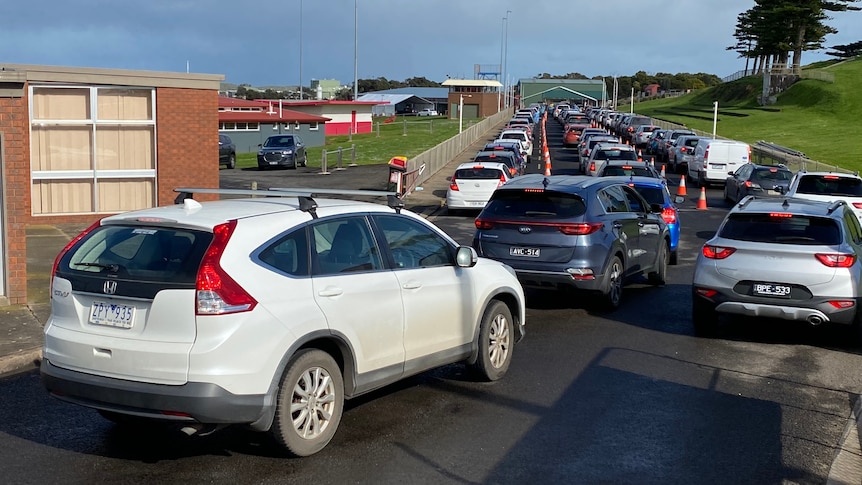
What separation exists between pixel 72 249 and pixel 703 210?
23.0m

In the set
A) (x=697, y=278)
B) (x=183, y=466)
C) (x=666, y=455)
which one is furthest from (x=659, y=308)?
(x=183, y=466)

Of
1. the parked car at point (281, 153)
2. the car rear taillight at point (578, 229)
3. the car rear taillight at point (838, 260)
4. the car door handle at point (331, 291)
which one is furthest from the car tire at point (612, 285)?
the parked car at point (281, 153)

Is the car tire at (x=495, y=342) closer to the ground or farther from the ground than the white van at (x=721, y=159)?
closer to the ground

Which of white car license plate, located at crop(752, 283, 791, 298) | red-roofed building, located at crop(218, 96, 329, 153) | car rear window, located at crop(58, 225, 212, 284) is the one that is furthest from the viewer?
red-roofed building, located at crop(218, 96, 329, 153)

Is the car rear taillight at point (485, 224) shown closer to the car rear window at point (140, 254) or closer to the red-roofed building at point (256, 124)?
the car rear window at point (140, 254)

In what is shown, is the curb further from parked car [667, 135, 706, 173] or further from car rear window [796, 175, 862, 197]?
parked car [667, 135, 706, 173]

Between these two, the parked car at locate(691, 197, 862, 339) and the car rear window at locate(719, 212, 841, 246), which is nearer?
the parked car at locate(691, 197, 862, 339)

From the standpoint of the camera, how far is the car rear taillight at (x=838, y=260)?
400 inches

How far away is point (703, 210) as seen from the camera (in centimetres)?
2711

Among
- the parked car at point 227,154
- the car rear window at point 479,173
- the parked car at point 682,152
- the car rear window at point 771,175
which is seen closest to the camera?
the car rear window at point 479,173

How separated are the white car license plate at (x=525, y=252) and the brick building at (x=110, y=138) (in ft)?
37.5

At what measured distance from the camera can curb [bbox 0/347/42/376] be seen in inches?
356

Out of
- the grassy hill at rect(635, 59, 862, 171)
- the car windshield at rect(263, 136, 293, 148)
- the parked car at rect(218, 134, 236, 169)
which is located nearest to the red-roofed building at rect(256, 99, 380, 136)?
the grassy hill at rect(635, 59, 862, 171)

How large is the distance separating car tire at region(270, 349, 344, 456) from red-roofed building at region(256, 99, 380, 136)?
68100 mm
